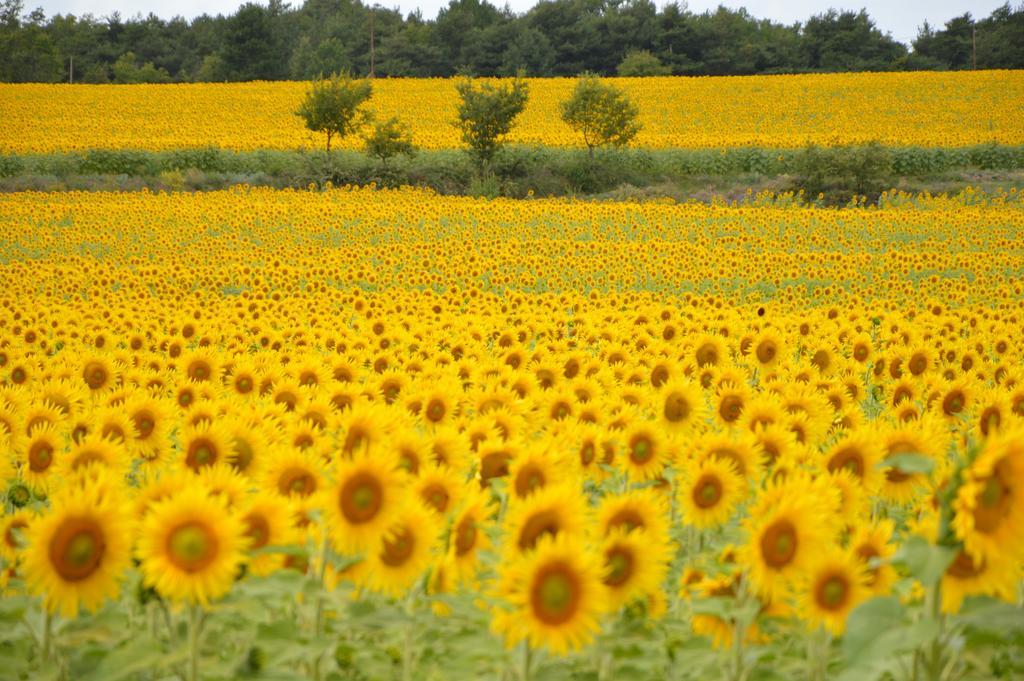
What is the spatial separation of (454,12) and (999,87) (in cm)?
4180

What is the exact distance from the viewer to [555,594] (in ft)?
6.61

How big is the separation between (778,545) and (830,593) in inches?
7.3

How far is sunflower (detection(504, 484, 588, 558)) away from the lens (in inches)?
88.2

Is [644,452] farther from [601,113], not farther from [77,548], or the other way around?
[601,113]

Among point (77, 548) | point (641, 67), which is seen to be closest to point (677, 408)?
point (77, 548)

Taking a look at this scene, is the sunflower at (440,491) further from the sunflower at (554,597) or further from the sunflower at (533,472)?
the sunflower at (554,597)

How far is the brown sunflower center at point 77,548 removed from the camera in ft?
6.91

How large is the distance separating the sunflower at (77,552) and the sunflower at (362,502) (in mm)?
454

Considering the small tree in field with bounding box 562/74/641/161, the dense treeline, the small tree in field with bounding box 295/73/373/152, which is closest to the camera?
the small tree in field with bounding box 295/73/373/152

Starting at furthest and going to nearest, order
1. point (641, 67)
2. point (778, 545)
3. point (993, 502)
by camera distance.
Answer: point (641, 67), point (778, 545), point (993, 502)

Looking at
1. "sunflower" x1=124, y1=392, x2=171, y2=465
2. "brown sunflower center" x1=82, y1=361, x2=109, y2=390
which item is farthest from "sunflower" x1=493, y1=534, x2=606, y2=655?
"brown sunflower center" x1=82, y1=361, x2=109, y2=390

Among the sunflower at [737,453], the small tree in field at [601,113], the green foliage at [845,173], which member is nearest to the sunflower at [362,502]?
the sunflower at [737,453]

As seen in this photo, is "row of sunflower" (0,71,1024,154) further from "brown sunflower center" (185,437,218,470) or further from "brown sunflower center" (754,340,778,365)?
"brown sunflower center" (185,437,218,470)

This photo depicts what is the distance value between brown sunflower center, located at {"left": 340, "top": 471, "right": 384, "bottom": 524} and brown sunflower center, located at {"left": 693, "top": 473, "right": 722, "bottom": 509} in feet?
3.46
